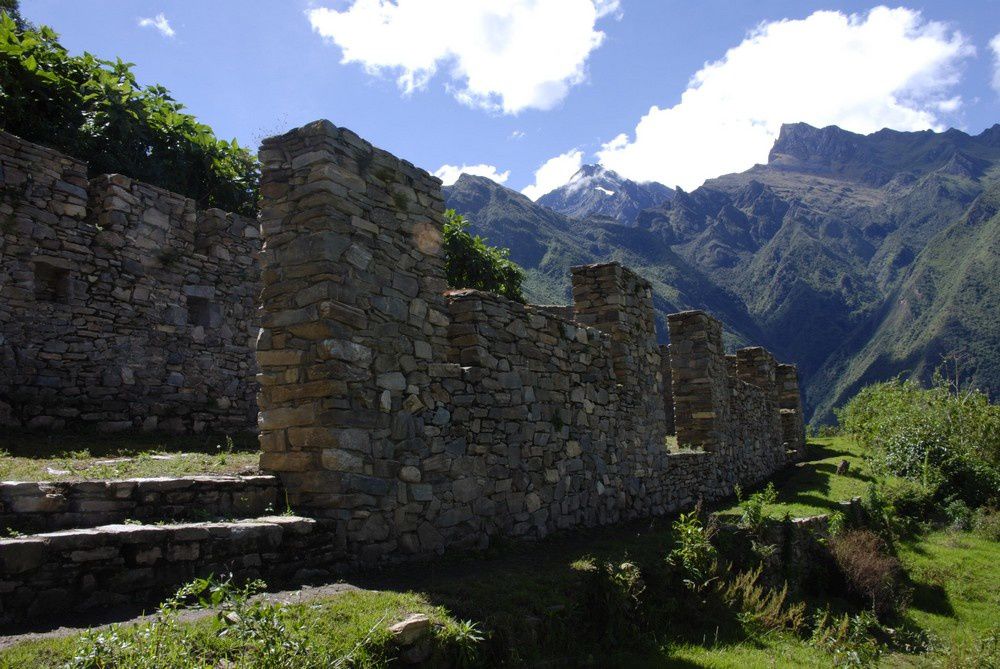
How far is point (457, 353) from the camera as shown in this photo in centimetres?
850

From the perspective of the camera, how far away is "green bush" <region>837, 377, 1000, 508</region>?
736 inches

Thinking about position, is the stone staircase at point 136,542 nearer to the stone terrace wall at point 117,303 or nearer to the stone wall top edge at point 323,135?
the stone wall top edge at point 323,135

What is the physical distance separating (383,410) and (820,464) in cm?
2051

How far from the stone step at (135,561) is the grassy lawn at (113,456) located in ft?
3.96

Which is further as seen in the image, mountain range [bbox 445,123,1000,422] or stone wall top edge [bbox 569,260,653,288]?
mountain range [bbox 445,123,1000,422]

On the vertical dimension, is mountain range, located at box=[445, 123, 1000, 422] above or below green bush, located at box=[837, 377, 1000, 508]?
above

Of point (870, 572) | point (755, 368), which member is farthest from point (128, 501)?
point (755, 368)

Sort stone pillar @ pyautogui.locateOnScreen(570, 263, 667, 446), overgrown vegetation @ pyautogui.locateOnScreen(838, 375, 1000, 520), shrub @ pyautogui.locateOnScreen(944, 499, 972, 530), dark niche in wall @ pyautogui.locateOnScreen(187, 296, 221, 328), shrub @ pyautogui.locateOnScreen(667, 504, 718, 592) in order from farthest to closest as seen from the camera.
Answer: overgrown vegetation @ pyautogui.locateOnScreen(838, 375, 1000, 520)
shrub @ pyautogui.locateOnScreen(944, 499, 972, 530)
stone pillar @ pyautogui.locateOnScreen(570, 263, 667, 446)
dark niche in wall @ pyautogui.locateOnScreen(187, 296, 221, 328)
shrub @ pyautogui.locateOnScreen(667, 504, 718, 592)

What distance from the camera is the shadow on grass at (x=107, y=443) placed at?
808cm

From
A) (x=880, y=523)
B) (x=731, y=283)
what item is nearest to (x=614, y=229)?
(x=731, y=283)

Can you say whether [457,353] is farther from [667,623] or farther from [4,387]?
[4,387]

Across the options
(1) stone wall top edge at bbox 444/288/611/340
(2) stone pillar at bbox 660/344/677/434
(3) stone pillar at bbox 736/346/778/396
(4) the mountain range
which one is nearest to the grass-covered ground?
(1) stone wall top edge at bbox 444/288/611/340

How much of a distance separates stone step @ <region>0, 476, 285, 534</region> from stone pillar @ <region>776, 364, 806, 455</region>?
2303 cm

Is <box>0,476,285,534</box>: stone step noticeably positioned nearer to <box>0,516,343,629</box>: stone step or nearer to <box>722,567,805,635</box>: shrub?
<box>0,516,343,629</box>: stone step
